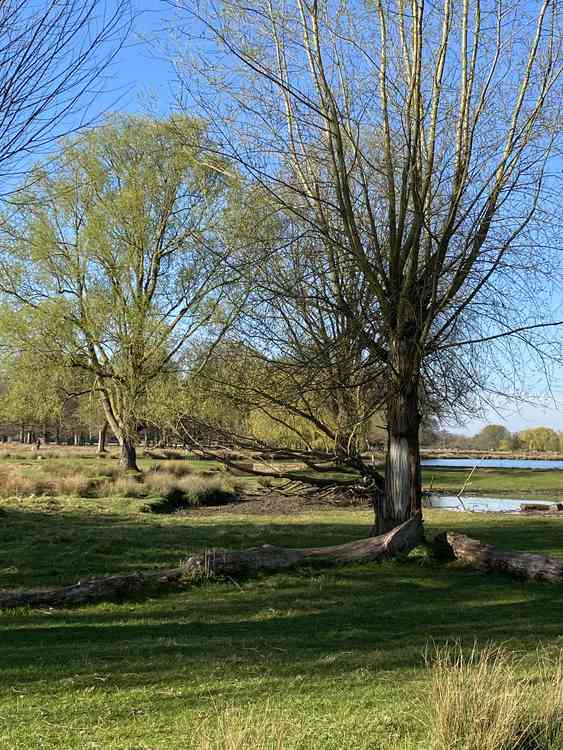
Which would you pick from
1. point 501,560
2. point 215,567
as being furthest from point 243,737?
point 501,560

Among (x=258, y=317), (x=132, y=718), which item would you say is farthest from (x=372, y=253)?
(x=132, y=718)

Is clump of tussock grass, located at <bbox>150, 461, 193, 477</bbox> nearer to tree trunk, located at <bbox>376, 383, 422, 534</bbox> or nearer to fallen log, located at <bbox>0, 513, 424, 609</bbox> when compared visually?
fallen log, located at <bbox>0, 513, 424, 609</bbox>

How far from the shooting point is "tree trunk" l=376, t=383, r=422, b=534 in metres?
10.2

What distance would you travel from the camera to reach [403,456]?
1026 cm

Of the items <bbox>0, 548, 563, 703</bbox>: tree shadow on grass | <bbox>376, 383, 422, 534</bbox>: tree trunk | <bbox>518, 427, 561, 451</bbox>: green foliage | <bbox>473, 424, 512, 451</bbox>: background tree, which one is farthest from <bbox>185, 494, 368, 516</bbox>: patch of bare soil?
<bbox>518, 427, 561, 451</bbox>: green foliage

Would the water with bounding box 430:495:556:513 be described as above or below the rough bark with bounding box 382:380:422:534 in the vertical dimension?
below

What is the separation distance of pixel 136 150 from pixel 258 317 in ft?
68.1

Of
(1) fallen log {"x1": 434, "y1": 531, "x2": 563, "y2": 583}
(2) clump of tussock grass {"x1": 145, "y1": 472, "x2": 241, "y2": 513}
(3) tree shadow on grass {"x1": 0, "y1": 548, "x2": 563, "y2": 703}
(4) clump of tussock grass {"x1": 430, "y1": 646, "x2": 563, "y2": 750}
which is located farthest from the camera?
(2) clump of tussock grass {"x1": 145, "y1": 472, "x2": 241, "y2": 513}

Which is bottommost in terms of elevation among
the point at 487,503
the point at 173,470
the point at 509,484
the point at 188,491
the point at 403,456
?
the point at 487,503

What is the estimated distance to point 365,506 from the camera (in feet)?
90.4

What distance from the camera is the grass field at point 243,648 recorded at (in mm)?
4477

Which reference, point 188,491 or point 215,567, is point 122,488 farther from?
point 215,567

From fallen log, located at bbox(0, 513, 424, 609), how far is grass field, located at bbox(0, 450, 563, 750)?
0.21 metres

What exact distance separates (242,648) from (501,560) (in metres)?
5.44
